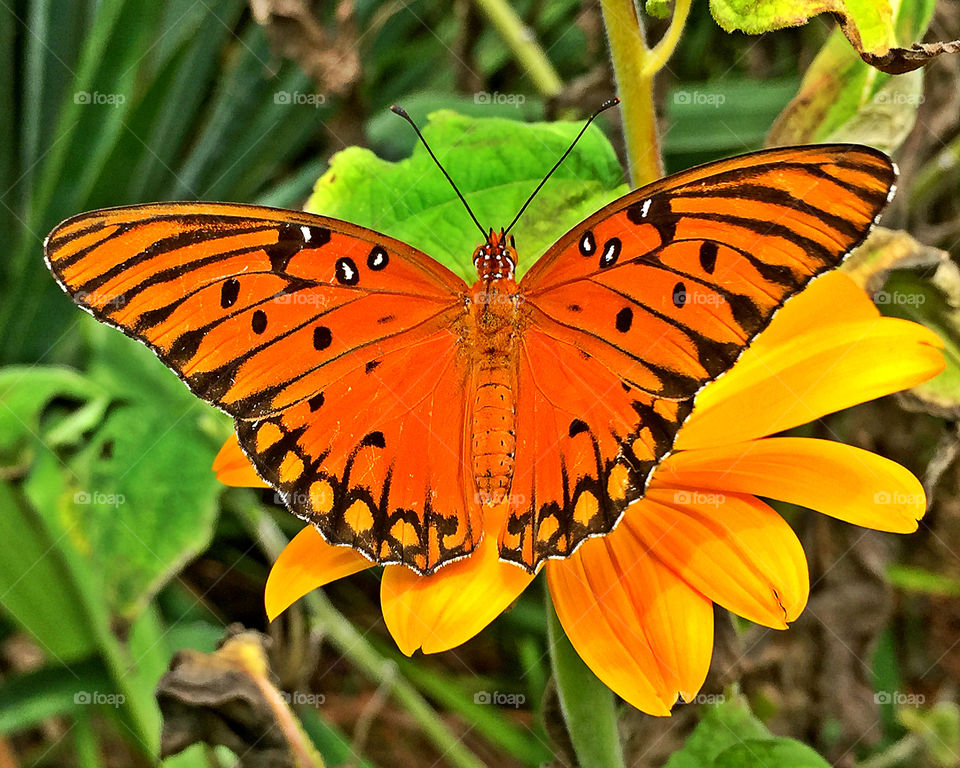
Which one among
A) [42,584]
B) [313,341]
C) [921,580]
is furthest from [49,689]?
[921,580]

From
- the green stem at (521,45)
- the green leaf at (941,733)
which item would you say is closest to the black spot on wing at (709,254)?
the green stem at (521,45)

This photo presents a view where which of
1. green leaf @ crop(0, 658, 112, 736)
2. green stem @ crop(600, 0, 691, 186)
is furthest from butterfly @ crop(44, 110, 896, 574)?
green leaf @ crop(0, 658, 112, 736)

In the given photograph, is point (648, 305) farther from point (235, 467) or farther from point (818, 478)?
point (235, 467)

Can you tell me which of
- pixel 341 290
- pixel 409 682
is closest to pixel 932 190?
pixel 341 290

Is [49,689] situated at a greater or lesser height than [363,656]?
lesser

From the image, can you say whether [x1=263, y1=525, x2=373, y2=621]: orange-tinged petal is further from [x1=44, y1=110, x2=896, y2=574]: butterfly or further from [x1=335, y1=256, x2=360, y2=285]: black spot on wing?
[x1=335, y1=256, x2=360, y2=285]: black spot on wing

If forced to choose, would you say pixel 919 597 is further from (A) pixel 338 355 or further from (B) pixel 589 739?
(A) pixel 338 355
